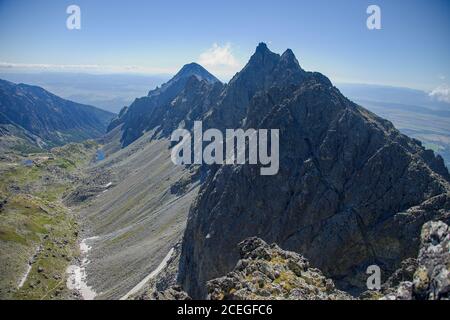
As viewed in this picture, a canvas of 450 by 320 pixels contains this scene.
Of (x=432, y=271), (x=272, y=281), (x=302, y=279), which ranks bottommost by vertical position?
(x=302, y=279)

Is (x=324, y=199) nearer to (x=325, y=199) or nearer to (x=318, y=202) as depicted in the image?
(x=325, y=199)

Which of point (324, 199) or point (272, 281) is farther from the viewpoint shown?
point (324, 199)

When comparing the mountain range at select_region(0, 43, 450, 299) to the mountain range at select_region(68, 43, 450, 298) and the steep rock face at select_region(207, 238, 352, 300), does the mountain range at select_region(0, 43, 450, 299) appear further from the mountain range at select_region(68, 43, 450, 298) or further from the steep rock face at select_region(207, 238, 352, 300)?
the steep rock face at select_region(207, 238, 352, 300)

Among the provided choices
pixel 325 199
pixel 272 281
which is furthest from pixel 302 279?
pixel 325 199

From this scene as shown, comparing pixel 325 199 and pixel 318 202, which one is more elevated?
pixel 325 199

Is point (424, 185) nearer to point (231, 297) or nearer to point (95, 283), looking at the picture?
point (231, 297)

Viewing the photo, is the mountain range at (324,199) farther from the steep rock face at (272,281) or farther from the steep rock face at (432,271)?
the steep rock face at (432,271)

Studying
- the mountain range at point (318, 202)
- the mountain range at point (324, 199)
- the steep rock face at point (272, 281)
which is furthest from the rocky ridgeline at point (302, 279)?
the mountain range at point (324, 199)

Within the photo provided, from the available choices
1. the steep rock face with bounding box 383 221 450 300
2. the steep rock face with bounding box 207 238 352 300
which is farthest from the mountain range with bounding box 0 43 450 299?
the steep rock face with bounding box 383 221 450 300
